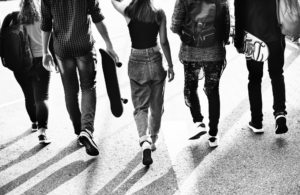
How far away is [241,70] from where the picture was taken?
23.4 feet

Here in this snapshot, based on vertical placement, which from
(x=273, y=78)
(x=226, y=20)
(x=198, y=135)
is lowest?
(x=198, y=135)

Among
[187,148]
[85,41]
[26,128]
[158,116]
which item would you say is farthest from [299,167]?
[26,128]

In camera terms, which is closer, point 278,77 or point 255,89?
point 278,77

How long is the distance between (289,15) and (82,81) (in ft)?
7.05

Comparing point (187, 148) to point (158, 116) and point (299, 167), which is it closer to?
point (158, 116)

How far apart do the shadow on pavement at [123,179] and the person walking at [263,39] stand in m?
1.48

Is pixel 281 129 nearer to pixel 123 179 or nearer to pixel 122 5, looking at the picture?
pixel 123 179

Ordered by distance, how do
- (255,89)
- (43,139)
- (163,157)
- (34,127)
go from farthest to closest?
(34,127) → (43,139) → (255,89) → (163,157)

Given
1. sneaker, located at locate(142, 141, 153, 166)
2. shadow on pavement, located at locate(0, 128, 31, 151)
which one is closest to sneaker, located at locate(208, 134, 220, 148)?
sneaker, located at locate(142, 141, 153, 166)

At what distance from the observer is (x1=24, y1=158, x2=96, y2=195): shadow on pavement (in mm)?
3851

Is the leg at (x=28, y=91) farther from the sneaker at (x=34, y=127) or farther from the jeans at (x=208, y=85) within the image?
the jeans at (x=208, y=85)

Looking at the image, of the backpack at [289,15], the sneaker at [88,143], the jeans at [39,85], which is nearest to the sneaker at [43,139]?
the jeans at [39,85]

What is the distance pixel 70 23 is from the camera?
4.06 metres

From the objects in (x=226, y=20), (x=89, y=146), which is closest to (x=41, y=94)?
(x=89, y=146)
